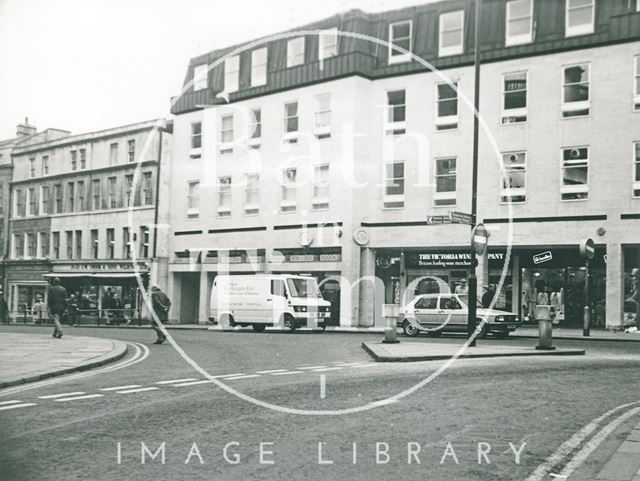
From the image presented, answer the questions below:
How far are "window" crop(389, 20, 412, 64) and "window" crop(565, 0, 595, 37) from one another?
22.8 feet

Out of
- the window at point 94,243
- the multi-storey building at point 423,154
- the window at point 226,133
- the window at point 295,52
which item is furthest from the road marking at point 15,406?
the window at point 94,243

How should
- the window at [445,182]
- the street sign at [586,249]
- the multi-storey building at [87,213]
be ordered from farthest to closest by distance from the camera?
the multi-storey building at [87,213]
the window at [445,182]
the street sign at [586,249]

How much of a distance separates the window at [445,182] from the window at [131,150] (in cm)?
2113

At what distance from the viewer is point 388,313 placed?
20.3 meters

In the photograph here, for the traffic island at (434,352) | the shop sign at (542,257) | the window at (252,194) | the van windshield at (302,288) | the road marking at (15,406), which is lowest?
the traffic island at (434,352)

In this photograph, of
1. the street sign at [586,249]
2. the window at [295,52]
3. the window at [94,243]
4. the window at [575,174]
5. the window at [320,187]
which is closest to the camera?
the street sign at [586,249]

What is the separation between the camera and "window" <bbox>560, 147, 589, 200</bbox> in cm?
3062

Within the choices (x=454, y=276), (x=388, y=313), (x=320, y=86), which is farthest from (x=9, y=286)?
(x=388, y=313)

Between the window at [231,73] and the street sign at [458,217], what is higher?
the window at [231,73]

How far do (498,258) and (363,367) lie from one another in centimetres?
1976

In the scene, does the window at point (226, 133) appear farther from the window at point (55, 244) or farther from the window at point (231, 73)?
the window at point (55, 244)

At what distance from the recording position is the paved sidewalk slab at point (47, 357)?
12641mm

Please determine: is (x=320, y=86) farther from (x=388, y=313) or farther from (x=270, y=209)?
(x=388, y=313)

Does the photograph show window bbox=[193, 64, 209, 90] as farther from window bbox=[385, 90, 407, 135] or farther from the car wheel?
the car wheel
